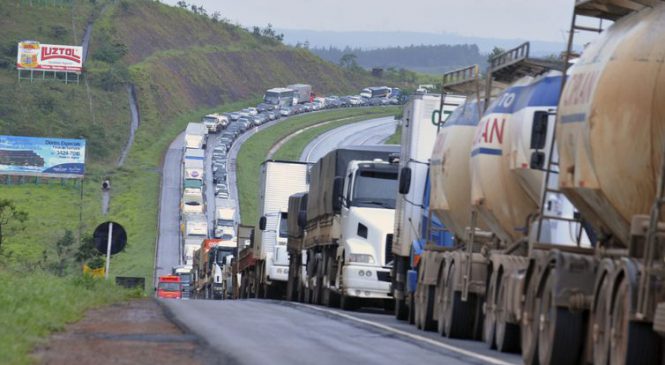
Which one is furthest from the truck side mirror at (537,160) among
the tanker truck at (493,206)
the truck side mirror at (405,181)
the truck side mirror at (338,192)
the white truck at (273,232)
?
the white truck at (273,232)

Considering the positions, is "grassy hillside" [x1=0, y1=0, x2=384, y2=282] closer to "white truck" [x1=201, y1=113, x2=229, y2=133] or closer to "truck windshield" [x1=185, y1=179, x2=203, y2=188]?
"truck windshield" [x1=185, y1=179, x2=203, y2=188]

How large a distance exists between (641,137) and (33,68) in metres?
146

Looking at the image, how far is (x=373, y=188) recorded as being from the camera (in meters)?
32.4

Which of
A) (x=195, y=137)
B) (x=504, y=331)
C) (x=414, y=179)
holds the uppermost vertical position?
(x=195, y=137)

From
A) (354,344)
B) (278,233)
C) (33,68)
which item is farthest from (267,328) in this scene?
(33,68)

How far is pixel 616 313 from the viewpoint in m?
13.4

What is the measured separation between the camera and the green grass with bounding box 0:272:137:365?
16.2 m

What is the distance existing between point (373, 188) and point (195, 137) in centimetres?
10223

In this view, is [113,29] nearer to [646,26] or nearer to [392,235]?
[392,235]

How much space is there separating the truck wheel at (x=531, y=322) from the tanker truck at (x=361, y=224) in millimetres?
14955

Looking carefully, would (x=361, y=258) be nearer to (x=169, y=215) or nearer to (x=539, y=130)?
(x=539, y=130)

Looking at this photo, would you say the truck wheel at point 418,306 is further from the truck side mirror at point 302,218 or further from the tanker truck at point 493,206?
the truck side mirror at point 302,218

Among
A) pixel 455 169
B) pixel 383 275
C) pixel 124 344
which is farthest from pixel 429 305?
pixel 383 275

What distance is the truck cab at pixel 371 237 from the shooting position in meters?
32.0
